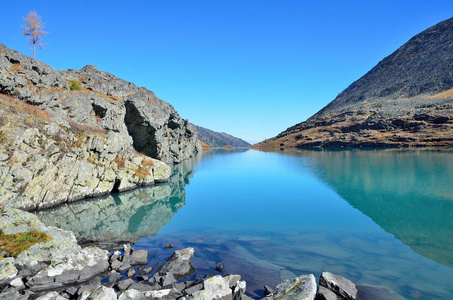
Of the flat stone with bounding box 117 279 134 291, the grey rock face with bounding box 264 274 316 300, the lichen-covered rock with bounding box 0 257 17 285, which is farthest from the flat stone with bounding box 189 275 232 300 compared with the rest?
the lichen-covered rock with bounding box 0 257 17 285

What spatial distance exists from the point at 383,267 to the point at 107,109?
180 ft

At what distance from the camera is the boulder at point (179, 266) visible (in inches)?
574

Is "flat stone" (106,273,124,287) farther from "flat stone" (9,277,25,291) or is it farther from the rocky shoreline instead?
"flat stone" (9,277,25,291)

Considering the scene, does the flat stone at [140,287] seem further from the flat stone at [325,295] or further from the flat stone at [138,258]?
the flat stone at [325,295]

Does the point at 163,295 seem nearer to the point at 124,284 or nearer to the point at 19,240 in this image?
the point at 124,284

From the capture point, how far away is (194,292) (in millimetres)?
11359

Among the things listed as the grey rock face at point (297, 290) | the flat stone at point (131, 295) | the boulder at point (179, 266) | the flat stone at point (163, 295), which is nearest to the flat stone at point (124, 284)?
the flat stone at point (131, 295)

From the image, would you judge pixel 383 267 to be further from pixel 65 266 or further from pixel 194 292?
pixel 65 266

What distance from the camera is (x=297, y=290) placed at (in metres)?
10.9

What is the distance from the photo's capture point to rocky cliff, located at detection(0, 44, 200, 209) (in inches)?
1089

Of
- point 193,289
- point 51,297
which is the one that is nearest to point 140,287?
point 193,289

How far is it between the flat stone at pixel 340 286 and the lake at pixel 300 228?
3.56ft

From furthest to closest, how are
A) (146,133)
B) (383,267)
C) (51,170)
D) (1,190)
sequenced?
1. (146,133)
2. (51,170)
3. (1,190)
4. (383,267)

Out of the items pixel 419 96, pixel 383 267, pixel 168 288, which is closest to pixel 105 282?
pixel 168 288
